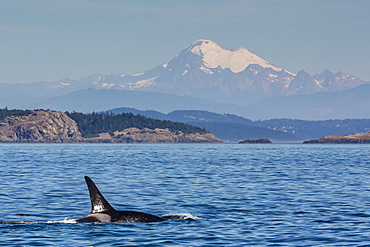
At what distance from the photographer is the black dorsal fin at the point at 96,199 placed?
1336 inches

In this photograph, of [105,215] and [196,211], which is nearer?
[105,215]

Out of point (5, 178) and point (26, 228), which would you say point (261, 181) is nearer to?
point (5, 178)

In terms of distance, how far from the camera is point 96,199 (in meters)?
34.2

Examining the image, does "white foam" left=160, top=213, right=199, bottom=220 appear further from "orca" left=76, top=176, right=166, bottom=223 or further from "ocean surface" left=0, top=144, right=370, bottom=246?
"orca" left=76, top=176, right=166, bottom=223

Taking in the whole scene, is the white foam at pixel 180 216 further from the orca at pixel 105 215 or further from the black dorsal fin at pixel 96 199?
the black dorsal fin at pixel 96 199

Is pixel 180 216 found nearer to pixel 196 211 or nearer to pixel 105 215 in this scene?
pixel 196 211

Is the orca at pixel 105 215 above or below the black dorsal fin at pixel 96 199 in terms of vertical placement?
below

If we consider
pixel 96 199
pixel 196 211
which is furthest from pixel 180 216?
pixel 96 199

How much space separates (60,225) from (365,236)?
636 inches

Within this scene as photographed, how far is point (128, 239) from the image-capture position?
3120 centimetres

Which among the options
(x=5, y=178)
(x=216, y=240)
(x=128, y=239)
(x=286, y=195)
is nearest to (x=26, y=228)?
(x=128, y=239)

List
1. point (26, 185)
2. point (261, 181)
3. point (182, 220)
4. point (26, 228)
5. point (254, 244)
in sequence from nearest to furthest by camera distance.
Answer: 1. point (254, 244)
2. point (26, 228)
3. point (182, 220)
4. point (26, 185)
5. point (261, 181)

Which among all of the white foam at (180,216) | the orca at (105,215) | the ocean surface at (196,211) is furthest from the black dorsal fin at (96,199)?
the white foam at (180,216)

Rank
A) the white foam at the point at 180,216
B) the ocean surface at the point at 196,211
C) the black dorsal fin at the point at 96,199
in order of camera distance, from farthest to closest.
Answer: the white foam at the point at 180,216 < the black dorsal fin at the point at 96,199 < the ocean surface at the point at 196,211
